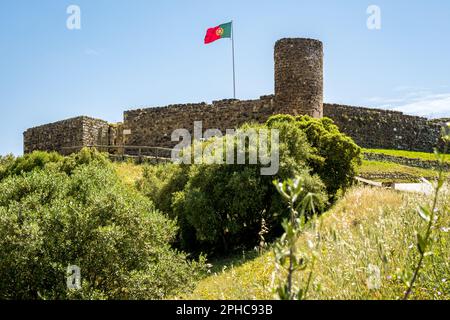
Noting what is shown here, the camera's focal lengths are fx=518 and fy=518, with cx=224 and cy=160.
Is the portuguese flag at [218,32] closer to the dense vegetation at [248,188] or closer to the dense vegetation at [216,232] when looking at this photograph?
the dense vegetation at [216,232]

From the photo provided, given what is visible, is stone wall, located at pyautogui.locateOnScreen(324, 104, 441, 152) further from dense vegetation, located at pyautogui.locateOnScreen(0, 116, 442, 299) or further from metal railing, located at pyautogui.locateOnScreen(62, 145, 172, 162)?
dense vegetation, located at pyautogui.locateOnScreen(0, 116, 442, 299)

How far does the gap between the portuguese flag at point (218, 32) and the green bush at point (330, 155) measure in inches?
455

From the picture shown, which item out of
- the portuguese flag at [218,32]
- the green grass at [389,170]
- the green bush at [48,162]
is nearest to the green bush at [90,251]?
the green bush at [48,162]

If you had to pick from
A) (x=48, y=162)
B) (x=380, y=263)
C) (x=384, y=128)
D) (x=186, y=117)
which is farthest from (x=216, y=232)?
(x=384, y=128)

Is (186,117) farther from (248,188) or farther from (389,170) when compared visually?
(248,188)

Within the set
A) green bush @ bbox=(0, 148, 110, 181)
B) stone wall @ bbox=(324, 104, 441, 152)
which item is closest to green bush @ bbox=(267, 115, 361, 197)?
green bush @ bbox=(0, 148, 110, 181)

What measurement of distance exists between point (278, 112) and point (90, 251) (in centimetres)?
1613

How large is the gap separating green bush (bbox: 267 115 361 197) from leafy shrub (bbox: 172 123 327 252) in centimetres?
76

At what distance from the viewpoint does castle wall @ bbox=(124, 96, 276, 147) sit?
2667cm

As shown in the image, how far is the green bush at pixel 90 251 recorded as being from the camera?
32.0ft

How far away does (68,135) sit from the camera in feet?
99.2

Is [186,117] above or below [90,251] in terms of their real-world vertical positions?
above

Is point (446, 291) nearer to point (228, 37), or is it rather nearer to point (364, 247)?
point (364, 247)
